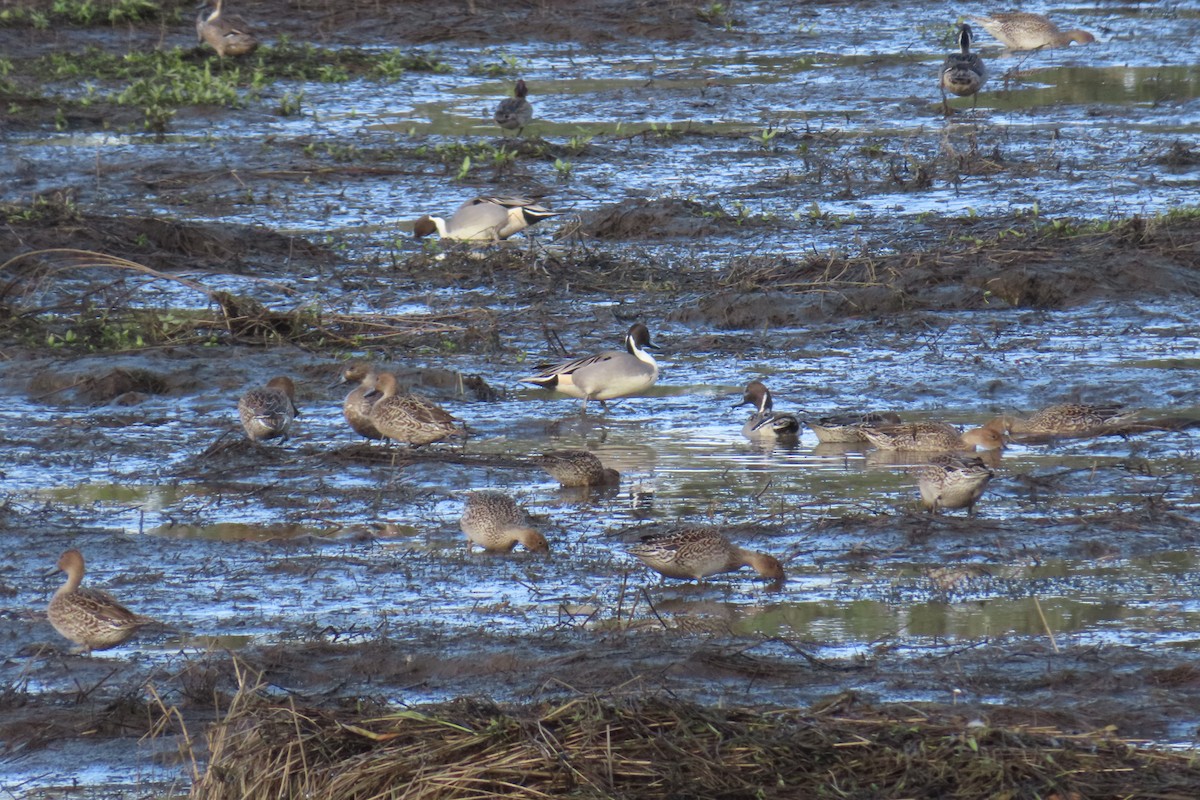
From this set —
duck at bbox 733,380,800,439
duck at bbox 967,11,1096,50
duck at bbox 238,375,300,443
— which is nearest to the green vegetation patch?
duck at bbox 967,11,1096,50

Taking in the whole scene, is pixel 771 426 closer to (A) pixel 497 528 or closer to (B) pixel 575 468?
(B) pixel 575 468

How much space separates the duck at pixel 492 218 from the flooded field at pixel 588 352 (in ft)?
0.64

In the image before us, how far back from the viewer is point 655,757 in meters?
4.84

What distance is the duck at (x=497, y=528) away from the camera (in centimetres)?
791

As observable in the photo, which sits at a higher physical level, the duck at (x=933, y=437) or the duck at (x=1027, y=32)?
the duck at (x=1027, y=32)

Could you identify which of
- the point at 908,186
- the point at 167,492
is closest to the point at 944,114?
the point at 908,186

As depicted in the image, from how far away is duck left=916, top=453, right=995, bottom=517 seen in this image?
8203 millimetres

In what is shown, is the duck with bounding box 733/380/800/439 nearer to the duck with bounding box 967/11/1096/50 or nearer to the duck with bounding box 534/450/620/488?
the duck with bounding box 534/450/620/488

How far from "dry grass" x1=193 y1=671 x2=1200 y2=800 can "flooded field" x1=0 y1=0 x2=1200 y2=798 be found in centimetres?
51

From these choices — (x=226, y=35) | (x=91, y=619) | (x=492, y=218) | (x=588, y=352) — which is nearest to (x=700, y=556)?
(x=91, y=619)

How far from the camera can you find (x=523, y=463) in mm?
9781

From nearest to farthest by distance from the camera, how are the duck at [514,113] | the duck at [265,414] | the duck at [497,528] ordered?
the duck at [497,528] → the duck at [265,414] → the duck at [514,113]

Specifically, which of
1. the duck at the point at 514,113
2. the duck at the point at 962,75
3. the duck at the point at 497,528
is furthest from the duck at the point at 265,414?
the duck at the point at 962,75

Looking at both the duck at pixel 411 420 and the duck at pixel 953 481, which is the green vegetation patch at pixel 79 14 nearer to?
the duck at pixel 411 420
